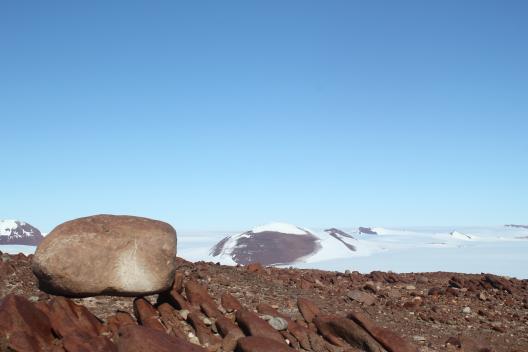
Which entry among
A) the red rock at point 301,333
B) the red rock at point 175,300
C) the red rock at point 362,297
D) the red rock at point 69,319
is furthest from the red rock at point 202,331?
the red rock at point 362,297

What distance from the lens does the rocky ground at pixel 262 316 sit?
10047 mm

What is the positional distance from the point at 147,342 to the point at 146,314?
274 cm

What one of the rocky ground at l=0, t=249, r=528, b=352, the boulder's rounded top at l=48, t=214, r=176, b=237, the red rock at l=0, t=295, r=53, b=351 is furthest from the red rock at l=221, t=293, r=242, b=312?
the red rock at l=0, t=295, r=53, b=351

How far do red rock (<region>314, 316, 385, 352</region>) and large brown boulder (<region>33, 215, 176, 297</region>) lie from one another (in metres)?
3.91

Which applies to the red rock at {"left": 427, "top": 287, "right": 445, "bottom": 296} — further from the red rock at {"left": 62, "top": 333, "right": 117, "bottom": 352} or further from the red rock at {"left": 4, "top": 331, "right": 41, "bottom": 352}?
the red rock at {"left": 4, "top": 331, "right": 41, "bottom": 352}

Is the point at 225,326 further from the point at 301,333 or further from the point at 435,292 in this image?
the point at 435,292

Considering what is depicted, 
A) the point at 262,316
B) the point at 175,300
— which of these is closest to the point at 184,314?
the point at 175,300

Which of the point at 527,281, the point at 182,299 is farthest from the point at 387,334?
the point at 527,281

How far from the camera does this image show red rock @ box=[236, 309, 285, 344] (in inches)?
442

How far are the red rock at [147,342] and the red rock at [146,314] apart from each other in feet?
5.35

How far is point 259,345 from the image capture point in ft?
33.3

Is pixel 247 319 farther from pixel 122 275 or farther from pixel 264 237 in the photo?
pixel 264 237

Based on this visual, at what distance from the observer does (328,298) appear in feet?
59.3

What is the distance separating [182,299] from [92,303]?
9.93 ft
